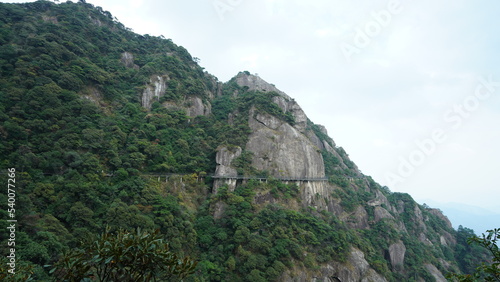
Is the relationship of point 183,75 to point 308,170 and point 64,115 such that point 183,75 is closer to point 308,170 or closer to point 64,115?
point 64,115

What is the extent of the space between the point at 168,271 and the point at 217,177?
25540 millimetres

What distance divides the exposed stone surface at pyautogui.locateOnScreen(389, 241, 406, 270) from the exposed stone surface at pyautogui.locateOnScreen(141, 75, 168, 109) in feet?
144

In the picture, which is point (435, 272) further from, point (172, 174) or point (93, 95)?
point (93, 95)

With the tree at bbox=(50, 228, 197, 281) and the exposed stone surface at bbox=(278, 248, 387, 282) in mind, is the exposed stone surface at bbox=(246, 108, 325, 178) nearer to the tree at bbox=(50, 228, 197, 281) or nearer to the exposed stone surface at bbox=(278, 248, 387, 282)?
the exposed stone surface at bbox=(278, 248, 387, 282)

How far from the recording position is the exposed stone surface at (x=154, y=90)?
37438mm

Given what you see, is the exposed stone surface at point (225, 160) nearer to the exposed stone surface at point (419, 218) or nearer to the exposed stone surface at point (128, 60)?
the exposed stone surface at point (128, 60)

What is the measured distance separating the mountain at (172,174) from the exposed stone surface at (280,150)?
0.21 m

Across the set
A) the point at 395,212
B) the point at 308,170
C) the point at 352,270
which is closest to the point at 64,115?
the point at 308,170

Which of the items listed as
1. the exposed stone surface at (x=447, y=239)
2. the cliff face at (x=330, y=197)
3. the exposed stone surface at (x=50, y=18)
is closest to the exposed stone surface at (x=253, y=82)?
the cliff face at (x=330, y=197)

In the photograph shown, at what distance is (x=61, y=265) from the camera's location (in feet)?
17.3

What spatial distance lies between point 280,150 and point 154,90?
23377 mm

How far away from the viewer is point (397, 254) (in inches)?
1361

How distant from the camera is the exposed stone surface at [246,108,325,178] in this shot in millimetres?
36281

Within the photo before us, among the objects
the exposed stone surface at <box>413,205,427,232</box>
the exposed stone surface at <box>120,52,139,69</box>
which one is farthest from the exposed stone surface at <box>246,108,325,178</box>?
the exposed stone surface at <box>120,52,139,69</box>
